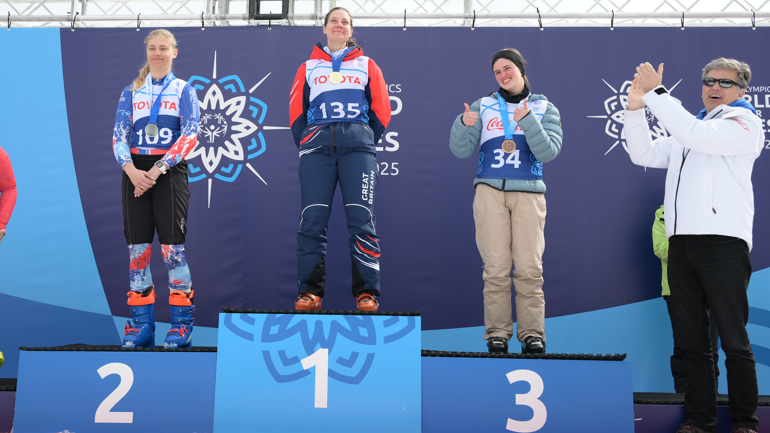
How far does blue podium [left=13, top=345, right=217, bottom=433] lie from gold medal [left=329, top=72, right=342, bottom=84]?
53.3 inches

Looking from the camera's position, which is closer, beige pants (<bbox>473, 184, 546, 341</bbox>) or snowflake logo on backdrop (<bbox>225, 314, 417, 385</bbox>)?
snowflake logo on backdrop (<bbox>225, 314, 417, 385</bbox>)

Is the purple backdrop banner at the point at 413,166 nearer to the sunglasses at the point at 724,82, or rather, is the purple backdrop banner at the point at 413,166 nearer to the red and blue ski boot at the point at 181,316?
the red and blue ski boot at the point at 181,316

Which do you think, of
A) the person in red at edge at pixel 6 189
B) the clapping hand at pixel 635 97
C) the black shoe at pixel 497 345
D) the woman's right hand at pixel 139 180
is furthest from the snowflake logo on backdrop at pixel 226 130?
the clapping hand at pixel 635 97

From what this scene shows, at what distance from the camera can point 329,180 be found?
96.1 inches

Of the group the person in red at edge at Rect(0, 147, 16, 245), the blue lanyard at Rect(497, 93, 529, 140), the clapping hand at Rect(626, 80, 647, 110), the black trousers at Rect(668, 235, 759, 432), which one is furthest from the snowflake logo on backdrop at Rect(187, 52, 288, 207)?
the black trousers at Rect(668, 235, 759, 432)

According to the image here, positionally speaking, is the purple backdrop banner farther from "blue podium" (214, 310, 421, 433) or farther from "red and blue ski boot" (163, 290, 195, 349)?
"blue podium" (214, 310, 421, 433)

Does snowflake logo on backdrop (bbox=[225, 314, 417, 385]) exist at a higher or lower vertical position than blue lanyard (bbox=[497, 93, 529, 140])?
lower

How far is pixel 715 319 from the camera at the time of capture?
1856 millimetres

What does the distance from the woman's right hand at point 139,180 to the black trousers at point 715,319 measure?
7.43 feet

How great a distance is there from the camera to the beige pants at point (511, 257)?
2.35 meters

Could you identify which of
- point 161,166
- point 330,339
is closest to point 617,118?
point 330,339

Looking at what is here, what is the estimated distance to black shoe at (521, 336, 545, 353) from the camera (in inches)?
88.4

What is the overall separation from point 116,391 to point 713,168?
2405 mm

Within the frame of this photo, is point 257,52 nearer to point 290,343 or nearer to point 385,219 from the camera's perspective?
point 385,219
